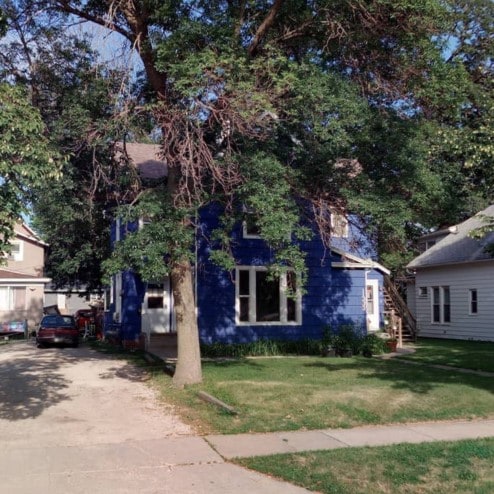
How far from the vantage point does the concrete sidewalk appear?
782cm

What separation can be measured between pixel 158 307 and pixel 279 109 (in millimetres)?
12120

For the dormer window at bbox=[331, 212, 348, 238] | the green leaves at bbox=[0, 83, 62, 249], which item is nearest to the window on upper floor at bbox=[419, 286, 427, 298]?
the dormer window at bbox=[331, 212, 348, 238]

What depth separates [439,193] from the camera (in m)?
13.4

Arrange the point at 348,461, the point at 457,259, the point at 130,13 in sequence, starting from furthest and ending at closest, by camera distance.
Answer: the point at 457,259, the point at 130,13, the point at 348,461

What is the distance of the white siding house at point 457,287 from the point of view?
25.2 meters

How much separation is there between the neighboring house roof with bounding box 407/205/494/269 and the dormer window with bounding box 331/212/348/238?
12066 millimetres

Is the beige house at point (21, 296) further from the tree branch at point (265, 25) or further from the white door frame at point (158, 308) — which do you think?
the tree branch at point (265, 25)

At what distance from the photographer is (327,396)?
10.8 metres

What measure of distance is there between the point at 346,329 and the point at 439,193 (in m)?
7.81

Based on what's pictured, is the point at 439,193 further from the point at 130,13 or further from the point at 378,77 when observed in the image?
the point at 130,13

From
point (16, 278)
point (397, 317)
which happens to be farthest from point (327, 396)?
point (16, 278)

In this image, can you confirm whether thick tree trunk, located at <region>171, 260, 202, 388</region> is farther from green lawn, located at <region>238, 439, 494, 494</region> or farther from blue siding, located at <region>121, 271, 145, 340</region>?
blue siding, located at <region>121, 271, 145, 340</region>

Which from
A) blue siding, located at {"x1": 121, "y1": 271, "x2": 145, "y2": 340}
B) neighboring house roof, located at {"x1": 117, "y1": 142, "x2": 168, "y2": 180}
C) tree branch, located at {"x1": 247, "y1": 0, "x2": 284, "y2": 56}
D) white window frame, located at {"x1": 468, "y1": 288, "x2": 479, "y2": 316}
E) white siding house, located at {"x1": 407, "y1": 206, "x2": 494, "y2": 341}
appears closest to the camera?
tree branch, located at {"x1": 247, "y1": 0, "x2": 284, "y2": 56}

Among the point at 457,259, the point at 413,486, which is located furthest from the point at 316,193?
the point at 457,259
